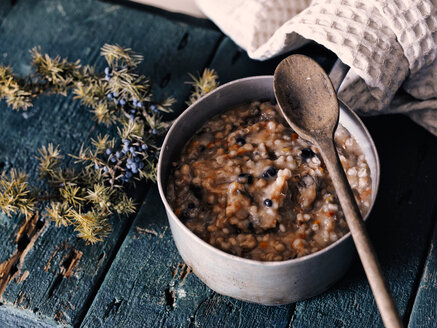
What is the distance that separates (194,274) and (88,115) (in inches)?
19.7

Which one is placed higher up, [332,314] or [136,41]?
[136,41]

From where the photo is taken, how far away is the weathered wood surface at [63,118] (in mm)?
1242

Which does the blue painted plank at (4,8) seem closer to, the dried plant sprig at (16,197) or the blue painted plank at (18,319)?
the dried plant sprig at (16,197)

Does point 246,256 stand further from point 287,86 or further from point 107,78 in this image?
point 107,78

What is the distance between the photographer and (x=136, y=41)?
1.56 m

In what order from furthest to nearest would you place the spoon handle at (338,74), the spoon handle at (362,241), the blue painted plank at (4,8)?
the blue painted plank at (4,8) → the spoon handle at (338,74) → the spoon handle at (362,241)

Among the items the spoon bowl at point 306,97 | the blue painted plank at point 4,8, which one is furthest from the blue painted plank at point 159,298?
the blue painted plank at point 4,8

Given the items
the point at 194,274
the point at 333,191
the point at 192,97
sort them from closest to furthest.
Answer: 1. the point at 333,191
2. the point at 194,274
3. the point at 192,97

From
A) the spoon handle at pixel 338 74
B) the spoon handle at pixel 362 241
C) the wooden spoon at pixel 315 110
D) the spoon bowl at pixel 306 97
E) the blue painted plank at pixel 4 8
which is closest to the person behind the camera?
the spoon handle at pixel 362 241

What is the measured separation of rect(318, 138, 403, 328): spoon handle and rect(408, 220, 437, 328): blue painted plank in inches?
11.4

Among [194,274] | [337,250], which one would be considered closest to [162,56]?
[194,274]

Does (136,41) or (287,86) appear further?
(136,41)

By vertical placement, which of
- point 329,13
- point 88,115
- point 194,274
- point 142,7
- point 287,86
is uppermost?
point 329,13

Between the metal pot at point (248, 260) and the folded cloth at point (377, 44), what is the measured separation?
119 mm
